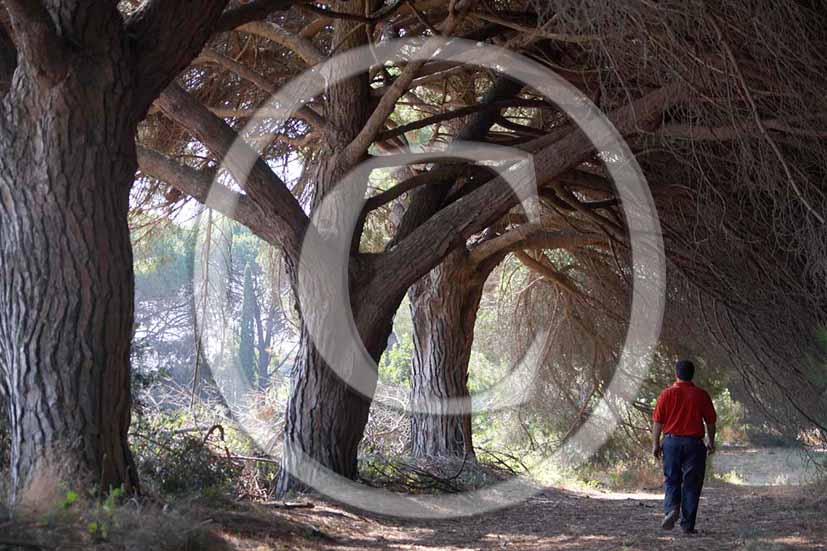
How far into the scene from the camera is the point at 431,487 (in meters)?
11.3

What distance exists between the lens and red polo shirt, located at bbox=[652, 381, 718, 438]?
27.4 feet

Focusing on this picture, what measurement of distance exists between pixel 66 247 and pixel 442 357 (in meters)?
8.24

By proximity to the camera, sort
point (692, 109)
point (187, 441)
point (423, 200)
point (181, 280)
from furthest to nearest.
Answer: point (181, 280) < point (423, 200) < point (187, 441) < point (692, 109)

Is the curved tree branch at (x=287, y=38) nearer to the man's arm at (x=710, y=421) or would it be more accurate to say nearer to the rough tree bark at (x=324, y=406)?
the rough tree bark at (x=324, y=406)

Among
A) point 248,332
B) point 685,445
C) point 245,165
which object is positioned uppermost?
point 248,332

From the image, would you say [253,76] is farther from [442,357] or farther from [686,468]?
[686,468]

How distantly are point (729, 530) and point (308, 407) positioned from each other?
4164 millimetres

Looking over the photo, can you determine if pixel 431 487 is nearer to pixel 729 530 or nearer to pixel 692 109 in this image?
pixel 729 530

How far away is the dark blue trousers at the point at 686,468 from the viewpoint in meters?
8.34

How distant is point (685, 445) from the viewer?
27.5 feet

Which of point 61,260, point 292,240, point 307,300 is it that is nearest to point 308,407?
point 307,300

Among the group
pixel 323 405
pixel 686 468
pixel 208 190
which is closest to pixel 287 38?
pixel 208 190

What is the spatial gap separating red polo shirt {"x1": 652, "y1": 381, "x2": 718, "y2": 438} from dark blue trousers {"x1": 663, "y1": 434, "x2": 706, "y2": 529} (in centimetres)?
8

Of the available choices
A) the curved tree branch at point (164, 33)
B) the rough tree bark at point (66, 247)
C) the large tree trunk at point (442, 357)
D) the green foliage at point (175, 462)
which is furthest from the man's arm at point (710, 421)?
the large tree trunk at point (442, 357)
